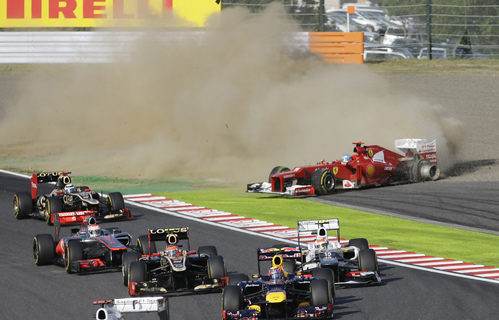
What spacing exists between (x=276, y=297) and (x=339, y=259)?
12.0ft

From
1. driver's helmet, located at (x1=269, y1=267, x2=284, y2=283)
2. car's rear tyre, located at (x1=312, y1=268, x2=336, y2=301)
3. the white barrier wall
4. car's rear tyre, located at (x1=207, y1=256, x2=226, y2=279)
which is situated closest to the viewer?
driver's helmet, located at (x1=269, y1=267, x2=284, y2=283)

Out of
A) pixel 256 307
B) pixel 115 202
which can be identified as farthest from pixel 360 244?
pixel 115 202

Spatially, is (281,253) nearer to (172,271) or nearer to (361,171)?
(172,271)

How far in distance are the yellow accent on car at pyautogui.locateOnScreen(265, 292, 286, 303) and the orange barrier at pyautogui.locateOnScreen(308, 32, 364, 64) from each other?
3420cm

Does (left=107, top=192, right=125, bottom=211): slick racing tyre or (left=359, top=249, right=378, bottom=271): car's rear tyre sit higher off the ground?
(left=107, top=192, right=125, bottom=211): slick racing tyre

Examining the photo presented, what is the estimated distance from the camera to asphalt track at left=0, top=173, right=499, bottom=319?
17.0 metres

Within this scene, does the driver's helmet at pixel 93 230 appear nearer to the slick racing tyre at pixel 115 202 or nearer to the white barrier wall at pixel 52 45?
the slick racing tyre at pixel 115 202

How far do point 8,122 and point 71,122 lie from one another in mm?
4075

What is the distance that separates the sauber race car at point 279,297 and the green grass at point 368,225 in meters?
6.45

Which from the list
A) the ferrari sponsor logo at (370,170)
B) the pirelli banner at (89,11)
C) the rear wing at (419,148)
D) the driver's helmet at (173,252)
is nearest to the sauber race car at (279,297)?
the driver's helmet at (173,252)

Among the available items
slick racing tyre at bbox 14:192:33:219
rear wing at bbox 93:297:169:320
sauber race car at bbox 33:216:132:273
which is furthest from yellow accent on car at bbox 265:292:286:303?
slick racing tyre at bbox 14:192:33:219

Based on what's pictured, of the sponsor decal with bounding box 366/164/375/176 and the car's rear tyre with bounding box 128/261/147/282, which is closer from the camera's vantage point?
the car's rear tyre with bounding box 128/261/147/282

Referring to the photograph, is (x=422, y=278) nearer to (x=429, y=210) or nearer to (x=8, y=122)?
(x=429, y=210)

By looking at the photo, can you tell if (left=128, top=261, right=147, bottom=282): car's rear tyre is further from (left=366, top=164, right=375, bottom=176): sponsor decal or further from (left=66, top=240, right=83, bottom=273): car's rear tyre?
(left=366, top=164, right=375, bottom=176): sponsor decal
